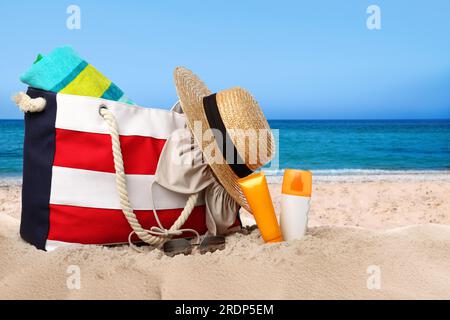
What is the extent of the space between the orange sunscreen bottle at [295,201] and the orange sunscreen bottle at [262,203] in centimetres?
5

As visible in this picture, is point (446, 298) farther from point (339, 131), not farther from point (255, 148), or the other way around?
point (339, 131)

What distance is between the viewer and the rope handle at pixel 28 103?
191 centimetres

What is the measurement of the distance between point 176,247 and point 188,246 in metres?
0.05

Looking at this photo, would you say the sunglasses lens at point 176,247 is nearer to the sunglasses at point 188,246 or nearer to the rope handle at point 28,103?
the sunglasses at point 188,246

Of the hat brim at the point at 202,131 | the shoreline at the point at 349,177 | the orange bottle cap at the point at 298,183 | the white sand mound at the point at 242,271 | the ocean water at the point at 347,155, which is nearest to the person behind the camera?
the white sand mound at the point at 242,271

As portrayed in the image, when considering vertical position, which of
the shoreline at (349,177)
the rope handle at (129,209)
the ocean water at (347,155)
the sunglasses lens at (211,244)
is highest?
the rope handle at (129,209)

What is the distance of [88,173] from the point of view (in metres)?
1.87

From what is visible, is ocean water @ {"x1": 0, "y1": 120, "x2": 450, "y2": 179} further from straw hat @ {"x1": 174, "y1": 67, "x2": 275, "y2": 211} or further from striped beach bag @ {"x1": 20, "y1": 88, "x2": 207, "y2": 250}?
striped beach bag @ {"x1": 20, "y1": 88, "x2": 207, "y2": 250}

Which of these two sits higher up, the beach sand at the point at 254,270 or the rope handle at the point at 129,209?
the rope handle at the point at 129,209

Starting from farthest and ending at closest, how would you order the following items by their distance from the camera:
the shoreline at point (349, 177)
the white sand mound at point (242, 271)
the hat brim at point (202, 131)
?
the shoreline at point (349, 177)
the hat brim at point (202, 131)
the white sand mound at point (242, 271)

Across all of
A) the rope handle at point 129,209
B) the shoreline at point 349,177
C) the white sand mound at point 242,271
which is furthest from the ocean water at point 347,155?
the white sand mound at point 242,271

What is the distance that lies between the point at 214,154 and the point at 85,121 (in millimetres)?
550

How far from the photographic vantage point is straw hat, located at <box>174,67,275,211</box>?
1.95 meters
